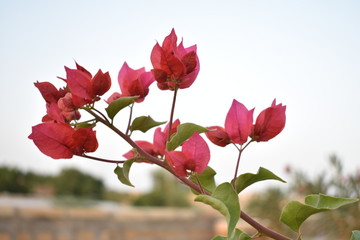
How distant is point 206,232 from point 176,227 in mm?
777

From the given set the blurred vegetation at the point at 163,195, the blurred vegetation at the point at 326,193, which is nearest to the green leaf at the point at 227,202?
the blurred vegetation at the point at 326,193

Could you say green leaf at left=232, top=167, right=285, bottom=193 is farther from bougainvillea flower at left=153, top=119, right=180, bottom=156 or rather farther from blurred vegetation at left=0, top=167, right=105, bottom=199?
blurred vegetation at left=0, top=167, right=105, bottom=199

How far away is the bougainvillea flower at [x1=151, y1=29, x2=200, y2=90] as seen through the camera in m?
0.33

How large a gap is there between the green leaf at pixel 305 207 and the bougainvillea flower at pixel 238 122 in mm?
62

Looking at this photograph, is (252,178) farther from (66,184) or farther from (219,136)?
(66,184)

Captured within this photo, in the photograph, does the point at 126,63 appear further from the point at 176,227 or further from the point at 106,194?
the point at 106,194

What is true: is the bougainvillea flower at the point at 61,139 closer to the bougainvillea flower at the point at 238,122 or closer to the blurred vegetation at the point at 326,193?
the bougainvillea flower at the point at 238,122

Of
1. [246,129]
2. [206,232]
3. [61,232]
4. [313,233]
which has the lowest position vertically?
[206,232]

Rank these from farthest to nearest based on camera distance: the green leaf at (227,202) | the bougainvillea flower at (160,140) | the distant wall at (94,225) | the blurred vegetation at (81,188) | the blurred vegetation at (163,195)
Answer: the blurred vegetation at (163,195)
the blurred vegetation at (81,188)
the distant wall at (94,225)
the bougainvillea flower at (160,140)
the green leaf at (227,202)

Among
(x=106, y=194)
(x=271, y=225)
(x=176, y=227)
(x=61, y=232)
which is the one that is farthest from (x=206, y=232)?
(x=271, y=225)

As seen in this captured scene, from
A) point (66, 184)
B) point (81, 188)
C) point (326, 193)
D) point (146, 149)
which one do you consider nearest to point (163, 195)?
point (81, 188)

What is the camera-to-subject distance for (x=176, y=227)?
7.49m

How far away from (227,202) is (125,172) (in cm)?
8

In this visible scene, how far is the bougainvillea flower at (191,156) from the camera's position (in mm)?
307
